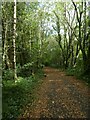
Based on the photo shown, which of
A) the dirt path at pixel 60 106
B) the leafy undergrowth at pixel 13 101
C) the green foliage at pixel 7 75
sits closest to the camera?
the leafy undergrowth at pixel 13 101

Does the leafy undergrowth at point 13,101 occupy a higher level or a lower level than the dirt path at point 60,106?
higher

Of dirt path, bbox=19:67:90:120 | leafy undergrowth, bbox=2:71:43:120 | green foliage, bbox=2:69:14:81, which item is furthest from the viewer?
green foliage, bbox=2:69:14:81

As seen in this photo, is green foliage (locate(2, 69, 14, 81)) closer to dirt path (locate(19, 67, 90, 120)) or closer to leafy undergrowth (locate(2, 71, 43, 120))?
leafy undergrowth (locate(2, 71, 43, 120))

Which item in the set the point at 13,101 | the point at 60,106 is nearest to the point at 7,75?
the point at 13,101

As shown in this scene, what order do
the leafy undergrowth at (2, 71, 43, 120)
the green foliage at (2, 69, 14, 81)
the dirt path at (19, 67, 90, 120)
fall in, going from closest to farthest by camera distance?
the leafy undergrowth at (2, 71, 43, 120) < the dirt path at (19, 67, 90, 120) < the green foliage at (2, 69, 14, 81)

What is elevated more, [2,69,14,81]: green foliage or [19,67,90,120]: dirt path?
[2,69,14,81]: green foliage

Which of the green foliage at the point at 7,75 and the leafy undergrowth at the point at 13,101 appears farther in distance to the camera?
the green foliage at the point at 7,75

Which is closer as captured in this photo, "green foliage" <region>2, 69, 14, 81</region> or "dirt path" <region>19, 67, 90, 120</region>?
"dirt path" <region>19, 67, 90, 120</region>

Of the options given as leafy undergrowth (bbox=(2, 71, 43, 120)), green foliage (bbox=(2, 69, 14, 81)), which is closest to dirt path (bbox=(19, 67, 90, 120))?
leafy undergrowth (bbox=(2, 71, 43, 120))

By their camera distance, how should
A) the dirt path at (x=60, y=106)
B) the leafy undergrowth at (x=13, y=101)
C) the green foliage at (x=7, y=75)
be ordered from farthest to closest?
the green foliage at (x=7, y=75) < the dirt path at (x=60, y=106) < the leafy undergrowth at (x=13, y=101)

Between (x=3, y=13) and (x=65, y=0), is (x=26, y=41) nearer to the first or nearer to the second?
(x=3, y=13)

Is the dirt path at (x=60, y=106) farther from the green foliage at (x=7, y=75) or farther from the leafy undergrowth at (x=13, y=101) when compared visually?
the green foliage at (x=7, y=75)

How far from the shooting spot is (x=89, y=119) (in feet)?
29.1

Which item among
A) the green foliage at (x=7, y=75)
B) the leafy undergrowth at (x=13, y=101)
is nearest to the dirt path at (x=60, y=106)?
the leafy undergrowth at (x=13, y=101)
